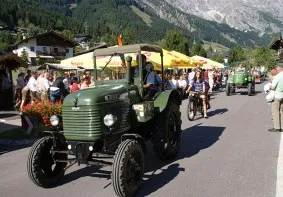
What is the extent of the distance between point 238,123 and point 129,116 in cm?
621

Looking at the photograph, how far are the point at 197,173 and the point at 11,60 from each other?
1526cm

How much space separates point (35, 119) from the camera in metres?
9.74

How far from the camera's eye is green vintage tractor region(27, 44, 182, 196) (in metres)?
5.36

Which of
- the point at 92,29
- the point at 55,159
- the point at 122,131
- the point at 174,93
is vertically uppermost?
the point at 92,29

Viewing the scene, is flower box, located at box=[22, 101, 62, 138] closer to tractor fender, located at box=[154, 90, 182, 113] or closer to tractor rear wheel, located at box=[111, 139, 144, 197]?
tractor fender, located at box=[154, 90, 182, 113]

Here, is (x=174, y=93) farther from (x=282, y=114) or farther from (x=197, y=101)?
(x=197, y=101)

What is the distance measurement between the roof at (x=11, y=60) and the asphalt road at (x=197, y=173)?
10643mm

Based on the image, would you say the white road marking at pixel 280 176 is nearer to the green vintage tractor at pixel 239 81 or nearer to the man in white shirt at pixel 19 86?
the man in white shirt at pixel 19 86

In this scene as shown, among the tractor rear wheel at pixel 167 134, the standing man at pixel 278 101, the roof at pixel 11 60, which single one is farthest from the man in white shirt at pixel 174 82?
the tractor rear wheel at pixel 167 134

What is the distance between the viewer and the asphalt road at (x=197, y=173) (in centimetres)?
555

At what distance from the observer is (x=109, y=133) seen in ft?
18.2

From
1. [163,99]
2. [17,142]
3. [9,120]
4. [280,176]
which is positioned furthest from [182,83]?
[280,176]

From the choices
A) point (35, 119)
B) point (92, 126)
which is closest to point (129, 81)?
point (92, 126)

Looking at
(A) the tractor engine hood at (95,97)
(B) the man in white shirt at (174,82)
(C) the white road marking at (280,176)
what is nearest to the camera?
(C) the white road marking at (280,176)
